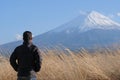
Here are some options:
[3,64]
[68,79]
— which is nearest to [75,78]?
[68,79]

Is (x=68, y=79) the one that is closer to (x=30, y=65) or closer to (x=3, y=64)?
(x=3, y=64)

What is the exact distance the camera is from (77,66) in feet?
39.8

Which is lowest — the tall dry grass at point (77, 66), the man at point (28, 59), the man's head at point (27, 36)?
the tall dry grass at point (77, 66)

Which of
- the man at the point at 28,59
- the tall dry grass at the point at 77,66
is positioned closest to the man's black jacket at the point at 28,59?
the man at the point at 28,59

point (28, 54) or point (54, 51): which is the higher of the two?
point (28, 54)

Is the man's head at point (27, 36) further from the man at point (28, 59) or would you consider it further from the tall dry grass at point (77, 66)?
the tall dry grass at point (77, 66)

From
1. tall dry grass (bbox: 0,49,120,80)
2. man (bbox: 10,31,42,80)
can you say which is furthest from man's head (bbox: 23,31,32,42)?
tall dry grass (bbox: 0,49,120,80)

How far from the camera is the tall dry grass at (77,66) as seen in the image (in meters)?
11.8

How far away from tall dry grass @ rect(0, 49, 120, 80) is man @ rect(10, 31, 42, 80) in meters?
3.00

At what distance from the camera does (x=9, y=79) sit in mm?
12555

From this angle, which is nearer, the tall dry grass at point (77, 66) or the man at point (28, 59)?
the man at point (28, 59)

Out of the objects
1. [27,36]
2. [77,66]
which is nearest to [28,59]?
[27,36]

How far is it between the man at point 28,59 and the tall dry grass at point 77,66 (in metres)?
3.00

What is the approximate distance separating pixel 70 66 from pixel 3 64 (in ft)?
7.27
